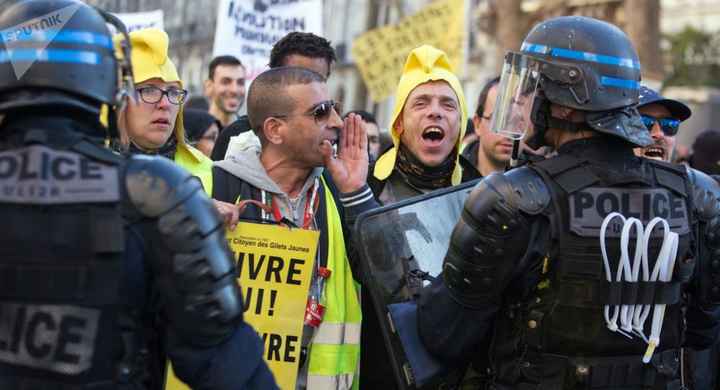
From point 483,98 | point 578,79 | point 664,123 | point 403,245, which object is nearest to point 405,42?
point 483,98

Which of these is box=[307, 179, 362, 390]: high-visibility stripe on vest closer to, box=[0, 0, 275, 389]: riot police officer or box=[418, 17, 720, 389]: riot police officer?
box=[418, 17, 720, 389]: riot police officer

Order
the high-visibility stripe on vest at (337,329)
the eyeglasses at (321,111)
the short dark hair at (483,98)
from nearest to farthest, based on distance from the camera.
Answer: the high-visibility stripe on vest at (337,329), the eyeglasses at (321,111), the short dark hair at (483,98)

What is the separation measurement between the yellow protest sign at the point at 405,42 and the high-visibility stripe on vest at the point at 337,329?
21.6ft

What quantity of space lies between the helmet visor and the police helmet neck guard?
1.40 m

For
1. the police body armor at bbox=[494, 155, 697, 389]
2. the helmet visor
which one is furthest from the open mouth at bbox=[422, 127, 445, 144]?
the police body armor at bbox=[494, 155, 697, 389]

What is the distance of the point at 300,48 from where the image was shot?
235 inches

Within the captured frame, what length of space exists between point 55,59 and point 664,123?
10.7 ft

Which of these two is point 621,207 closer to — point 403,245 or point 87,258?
point 403,245

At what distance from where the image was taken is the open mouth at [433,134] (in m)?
5.21

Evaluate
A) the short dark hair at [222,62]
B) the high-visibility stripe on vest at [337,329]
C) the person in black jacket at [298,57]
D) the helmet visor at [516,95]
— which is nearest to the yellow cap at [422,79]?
the person in black jacket at [298,57]

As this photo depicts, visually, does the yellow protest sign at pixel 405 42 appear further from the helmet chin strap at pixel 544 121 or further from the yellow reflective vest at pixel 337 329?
the helmet chin strap at pixel 544 121

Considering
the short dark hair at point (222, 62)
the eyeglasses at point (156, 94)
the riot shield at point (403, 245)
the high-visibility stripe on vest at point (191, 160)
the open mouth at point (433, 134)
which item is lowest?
the riot shield at point (403, 245)

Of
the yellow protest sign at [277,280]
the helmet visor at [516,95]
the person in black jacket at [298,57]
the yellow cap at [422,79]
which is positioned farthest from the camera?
the person in black jacket at [298,57]

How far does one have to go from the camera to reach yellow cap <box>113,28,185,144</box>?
17.1 ft
